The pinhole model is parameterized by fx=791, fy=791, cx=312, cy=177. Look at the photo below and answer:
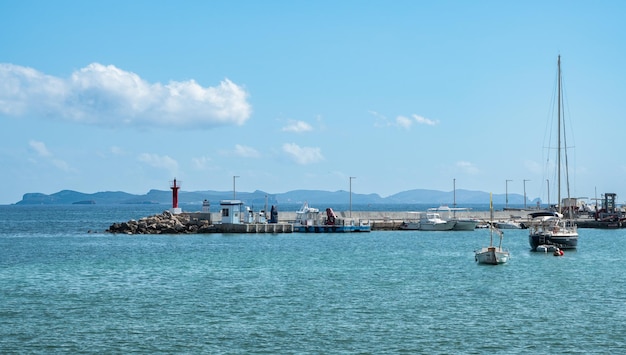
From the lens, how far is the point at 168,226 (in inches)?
3482

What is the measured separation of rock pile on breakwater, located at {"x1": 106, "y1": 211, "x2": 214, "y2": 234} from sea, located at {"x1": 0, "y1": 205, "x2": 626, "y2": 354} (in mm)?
24613

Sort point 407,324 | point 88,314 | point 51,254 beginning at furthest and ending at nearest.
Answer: point 51,254 < point 88,314 < point 407,324

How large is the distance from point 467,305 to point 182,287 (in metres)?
14.6

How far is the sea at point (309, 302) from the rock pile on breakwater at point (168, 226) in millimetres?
24613

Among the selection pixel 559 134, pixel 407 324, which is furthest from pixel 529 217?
pixel 407 324

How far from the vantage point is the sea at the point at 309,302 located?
1041 inches

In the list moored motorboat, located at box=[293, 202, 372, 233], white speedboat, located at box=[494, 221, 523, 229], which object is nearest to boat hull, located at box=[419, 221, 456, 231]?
white speedboat, located at box=[494, 221, 523, 229]

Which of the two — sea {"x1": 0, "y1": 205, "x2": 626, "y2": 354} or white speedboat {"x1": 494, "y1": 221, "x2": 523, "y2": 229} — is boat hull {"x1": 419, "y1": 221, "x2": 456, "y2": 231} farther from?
sea {"x1": 0, "y1": 205, "x2": 626, "y2": 354}

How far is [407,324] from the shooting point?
97.0 ft

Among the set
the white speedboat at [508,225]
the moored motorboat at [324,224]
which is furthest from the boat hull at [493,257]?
the white speedboat at [508,225]

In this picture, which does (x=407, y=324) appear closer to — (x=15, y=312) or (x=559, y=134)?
(x=15, y=312)

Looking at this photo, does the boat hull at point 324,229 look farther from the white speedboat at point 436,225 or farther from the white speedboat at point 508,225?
the white speedboat at point 508,225

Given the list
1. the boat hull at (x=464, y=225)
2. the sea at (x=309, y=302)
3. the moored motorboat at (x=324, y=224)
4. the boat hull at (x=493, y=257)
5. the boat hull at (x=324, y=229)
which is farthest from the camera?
the boat hull at (x=464, y=225)

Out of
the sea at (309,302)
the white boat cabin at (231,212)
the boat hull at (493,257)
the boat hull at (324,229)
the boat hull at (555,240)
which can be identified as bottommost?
the sea at (309,302)
